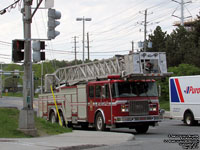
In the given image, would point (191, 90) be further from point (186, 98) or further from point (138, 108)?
point (138, 108)

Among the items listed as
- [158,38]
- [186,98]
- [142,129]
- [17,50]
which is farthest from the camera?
[158,38]

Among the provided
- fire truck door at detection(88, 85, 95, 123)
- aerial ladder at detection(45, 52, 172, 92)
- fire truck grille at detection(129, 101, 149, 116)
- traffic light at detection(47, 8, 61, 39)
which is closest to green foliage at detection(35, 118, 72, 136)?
fire truck door at detection(88, 85, 95, 123)

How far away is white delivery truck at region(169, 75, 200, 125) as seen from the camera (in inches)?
944

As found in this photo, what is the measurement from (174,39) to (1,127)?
45.0 m

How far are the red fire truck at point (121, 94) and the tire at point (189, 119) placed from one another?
5.18m

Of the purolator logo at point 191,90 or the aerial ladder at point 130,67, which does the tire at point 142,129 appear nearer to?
the aerial ladder at point 130,67

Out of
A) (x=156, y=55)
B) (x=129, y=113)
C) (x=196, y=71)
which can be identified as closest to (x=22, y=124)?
(x=129, y=113)

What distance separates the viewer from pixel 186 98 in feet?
81.1

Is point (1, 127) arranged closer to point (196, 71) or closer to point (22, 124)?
point (22, 124)

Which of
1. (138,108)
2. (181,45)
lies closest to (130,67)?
(138,108)

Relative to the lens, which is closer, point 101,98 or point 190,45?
point 101,98

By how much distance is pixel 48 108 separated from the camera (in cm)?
2466

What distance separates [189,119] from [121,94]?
7524 millimetres

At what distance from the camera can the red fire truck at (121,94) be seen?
18297mm
